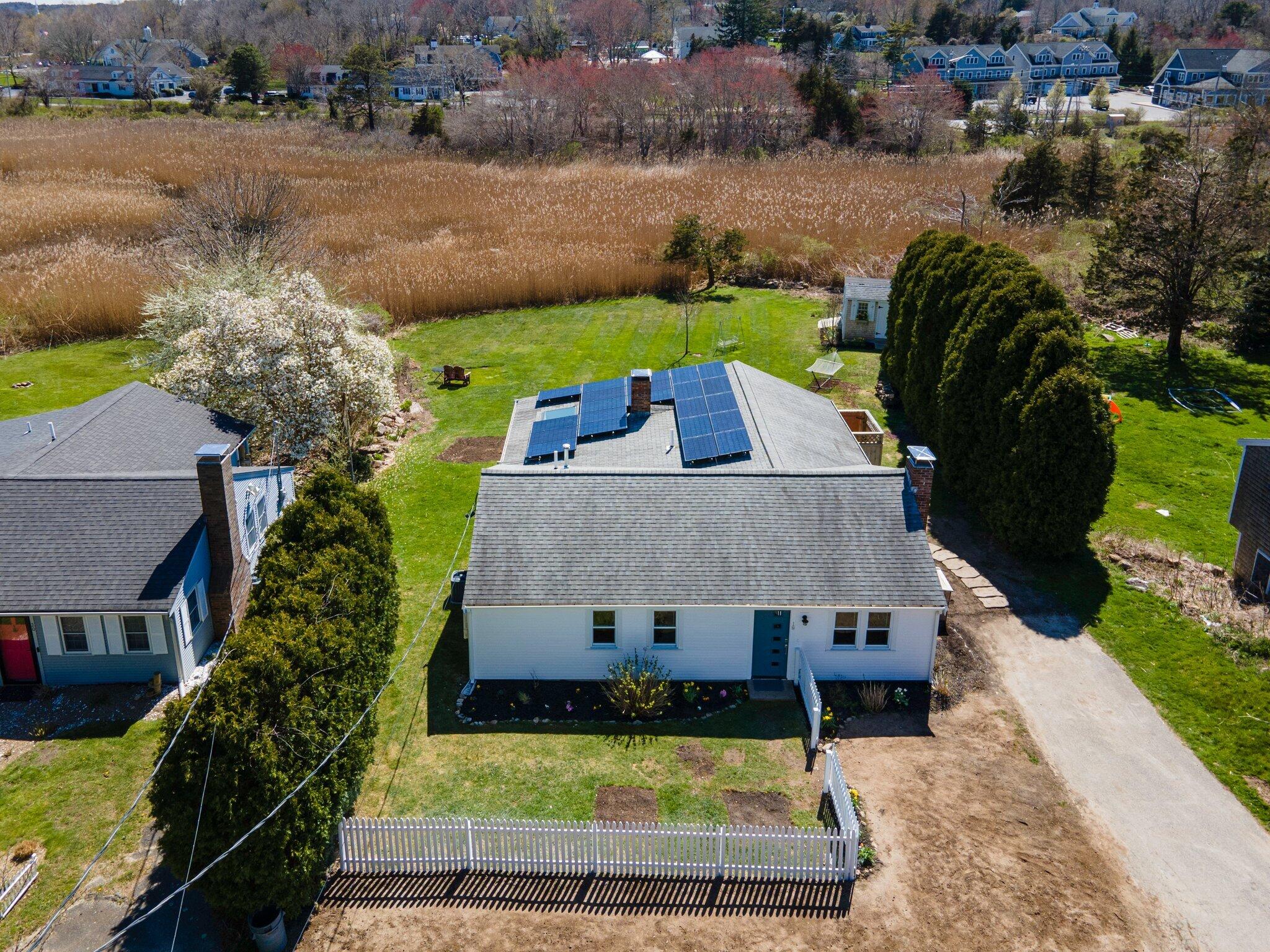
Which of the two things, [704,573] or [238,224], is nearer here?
[704,573]

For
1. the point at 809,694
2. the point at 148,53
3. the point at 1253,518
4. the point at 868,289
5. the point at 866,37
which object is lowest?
the point at 809,694

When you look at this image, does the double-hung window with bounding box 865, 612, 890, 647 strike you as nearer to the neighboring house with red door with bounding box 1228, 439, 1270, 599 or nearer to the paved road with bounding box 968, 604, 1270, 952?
the paved road with bounding box 968, 604, 1270, 952

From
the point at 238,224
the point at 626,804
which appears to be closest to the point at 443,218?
the point at 238,224

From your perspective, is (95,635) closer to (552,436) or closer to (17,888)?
(17,888)

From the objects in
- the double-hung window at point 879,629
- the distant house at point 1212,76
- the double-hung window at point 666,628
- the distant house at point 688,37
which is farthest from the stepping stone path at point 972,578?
the distant house at point 688,37

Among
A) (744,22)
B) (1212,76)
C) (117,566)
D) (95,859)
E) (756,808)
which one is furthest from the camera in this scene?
(744,22)

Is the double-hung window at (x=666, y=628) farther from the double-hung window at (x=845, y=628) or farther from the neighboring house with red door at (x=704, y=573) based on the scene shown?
the double-hung window at (x=845, y=628)

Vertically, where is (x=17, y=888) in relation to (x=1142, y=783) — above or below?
above
